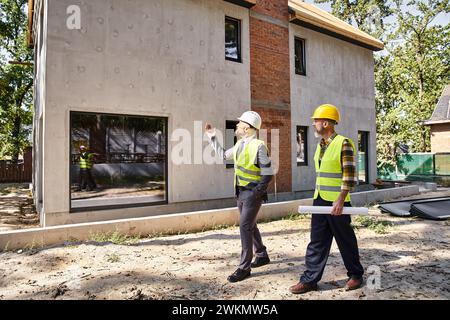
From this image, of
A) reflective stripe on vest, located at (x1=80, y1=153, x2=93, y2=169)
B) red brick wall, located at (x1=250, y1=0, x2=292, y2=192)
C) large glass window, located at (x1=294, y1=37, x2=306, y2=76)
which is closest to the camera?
red brick wall, located at (x1=250, y1=0, x2=292, y2=192)

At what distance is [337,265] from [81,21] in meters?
7.06

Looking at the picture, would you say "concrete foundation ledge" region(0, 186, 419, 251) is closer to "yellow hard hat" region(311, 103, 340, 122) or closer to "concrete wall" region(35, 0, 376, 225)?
"concrete wall" region(35, 0, 376, 225)

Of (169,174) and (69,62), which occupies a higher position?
(69,62)

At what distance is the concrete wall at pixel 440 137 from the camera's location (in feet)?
85.5

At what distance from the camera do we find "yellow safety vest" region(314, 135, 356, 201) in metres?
3.52

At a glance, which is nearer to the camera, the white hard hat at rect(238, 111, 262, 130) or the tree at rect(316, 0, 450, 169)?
the white hard hat at rect(238, 111, 262, 130)

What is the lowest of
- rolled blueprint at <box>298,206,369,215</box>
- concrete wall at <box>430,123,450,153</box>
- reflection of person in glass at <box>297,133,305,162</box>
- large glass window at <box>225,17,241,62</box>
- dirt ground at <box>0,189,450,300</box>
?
dirt ground at <box>0,189,450,300</box>

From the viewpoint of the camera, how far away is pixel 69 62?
684 centimetres

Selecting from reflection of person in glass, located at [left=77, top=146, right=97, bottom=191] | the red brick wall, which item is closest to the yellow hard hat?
the red brick wall

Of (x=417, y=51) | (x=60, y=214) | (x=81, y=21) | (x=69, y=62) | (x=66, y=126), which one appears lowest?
(x=60, y=214)

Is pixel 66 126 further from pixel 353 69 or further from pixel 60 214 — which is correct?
pixel 353 69

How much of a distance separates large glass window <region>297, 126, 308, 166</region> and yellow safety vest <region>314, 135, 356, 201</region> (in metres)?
8.30

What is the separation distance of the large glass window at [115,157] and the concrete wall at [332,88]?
19.2ft
